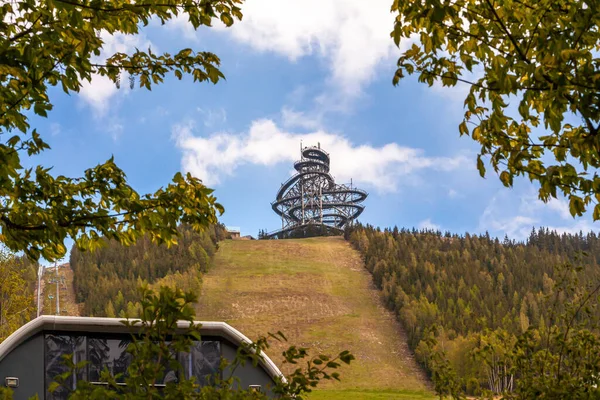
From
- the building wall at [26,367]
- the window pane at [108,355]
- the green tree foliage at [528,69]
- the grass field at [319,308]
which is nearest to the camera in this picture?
the green tree foliage at [528,69]

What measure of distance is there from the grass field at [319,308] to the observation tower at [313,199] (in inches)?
607

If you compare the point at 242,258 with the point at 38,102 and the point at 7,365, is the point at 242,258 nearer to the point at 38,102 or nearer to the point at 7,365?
the point at 7,365

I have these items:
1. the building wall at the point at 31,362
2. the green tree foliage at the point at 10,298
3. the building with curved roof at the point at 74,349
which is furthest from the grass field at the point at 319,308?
the building wall at the point at 31,362

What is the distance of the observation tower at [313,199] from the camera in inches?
4215

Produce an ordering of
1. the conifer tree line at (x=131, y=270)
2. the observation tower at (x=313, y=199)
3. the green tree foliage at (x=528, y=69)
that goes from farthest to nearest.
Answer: the observation tower at (x=313, y=199) < the conifer tree line at (x=131, y=270) < the green tree foliage at (x=528, y=69)

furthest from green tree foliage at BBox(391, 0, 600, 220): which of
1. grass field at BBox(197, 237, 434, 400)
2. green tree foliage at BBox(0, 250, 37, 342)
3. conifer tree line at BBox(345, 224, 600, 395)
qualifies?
conifer tree line at BBox(345, 224, 600, 395)

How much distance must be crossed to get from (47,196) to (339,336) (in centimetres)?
4964

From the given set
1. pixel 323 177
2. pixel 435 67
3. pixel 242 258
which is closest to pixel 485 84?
pixel 435 67

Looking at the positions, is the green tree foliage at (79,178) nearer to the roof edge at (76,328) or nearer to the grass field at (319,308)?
the roof edge at (76,328)

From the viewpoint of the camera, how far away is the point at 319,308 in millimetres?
63656

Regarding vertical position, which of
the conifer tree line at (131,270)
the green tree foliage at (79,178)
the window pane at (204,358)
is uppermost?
the conifer tree line at (131,270)

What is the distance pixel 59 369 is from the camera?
1138cm

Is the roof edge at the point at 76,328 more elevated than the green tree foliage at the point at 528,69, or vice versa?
the green tree foliage at the point at 528,69

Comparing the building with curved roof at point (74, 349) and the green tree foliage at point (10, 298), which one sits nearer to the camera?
the building with curved roof at point (74, 349)
